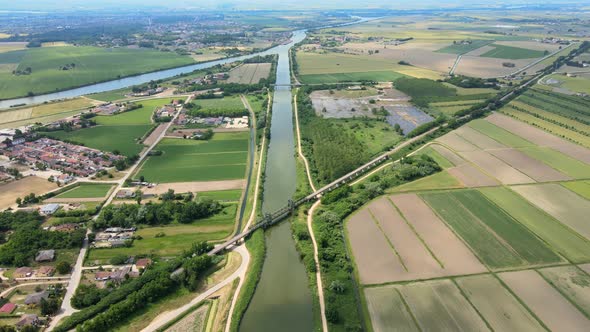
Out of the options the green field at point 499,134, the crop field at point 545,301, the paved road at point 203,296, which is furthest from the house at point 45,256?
the green field at point 499,134

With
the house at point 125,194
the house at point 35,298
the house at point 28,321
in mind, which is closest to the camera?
the house at point 28,321

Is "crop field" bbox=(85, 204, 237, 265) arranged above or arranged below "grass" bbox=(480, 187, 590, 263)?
below

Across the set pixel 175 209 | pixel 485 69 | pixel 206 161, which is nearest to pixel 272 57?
pixel 485 69

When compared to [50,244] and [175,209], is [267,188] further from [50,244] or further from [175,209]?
[50,244]

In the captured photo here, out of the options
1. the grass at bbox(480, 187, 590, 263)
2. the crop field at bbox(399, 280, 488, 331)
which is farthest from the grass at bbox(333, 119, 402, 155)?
the crop field at bbox(399, 280, 488, 331)

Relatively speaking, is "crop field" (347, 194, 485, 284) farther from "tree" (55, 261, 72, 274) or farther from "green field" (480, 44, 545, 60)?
"green field" (480, 44, 545, 60)

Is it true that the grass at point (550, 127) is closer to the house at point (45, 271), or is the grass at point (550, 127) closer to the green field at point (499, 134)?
the green field at point (499, 134)
